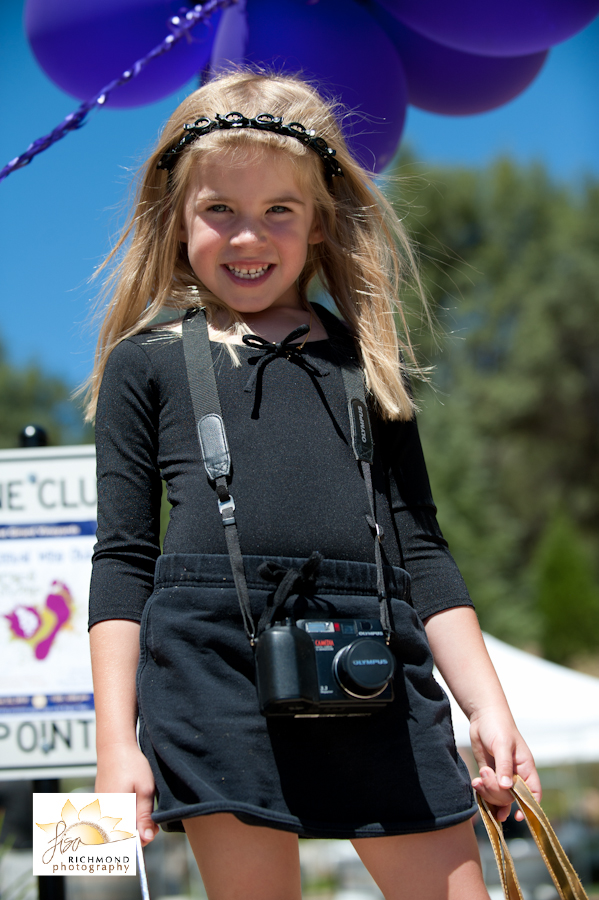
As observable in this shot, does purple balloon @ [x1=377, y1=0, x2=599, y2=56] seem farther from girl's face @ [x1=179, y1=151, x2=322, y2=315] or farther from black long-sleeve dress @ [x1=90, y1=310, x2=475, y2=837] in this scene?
black long-sleeve dress @ [x1=90, y1=310, x2=475, y2=837]

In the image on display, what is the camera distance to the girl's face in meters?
1.22

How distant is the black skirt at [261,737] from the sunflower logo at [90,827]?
5 centimetres

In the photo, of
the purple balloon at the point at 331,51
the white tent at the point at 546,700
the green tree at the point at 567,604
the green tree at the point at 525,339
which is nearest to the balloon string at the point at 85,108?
the purple balloon at the point at 331,51

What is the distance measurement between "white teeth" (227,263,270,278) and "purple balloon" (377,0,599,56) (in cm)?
150

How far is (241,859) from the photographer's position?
3.24 ft

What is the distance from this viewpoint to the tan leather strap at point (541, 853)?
0.97m

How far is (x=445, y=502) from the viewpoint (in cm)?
1441

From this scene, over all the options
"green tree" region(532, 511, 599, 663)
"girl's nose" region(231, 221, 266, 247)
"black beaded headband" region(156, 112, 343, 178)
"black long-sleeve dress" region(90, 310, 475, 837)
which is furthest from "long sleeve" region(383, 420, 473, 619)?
"green tree" region(532, 511, 599, 663)

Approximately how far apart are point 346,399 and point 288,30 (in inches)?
59.0

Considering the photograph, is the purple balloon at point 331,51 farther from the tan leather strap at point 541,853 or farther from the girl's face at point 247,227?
the tan leather strap at point 541,853

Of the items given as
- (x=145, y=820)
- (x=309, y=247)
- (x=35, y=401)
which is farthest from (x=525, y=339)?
(x=145, y=820)

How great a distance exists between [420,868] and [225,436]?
614 millimetres

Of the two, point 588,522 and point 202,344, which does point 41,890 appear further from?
point 588,522

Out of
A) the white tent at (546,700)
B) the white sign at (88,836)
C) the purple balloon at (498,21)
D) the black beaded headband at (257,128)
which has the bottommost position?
the white sign at (88,836)
